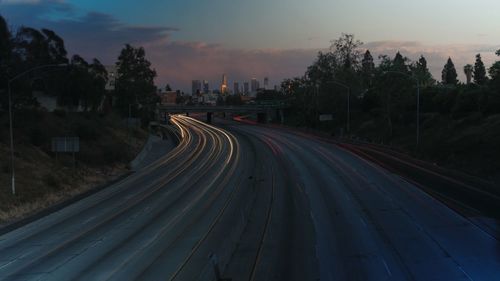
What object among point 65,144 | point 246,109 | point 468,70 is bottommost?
point 65,144

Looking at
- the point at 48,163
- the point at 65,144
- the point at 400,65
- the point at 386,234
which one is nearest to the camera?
the point at 386,234

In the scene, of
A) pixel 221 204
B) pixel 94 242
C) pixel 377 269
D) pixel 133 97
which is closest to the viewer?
pixel 377 269

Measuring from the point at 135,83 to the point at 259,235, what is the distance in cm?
10209

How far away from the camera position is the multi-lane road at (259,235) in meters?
20.3

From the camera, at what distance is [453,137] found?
217 feet

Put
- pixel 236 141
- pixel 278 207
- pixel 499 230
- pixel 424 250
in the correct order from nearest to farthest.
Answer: pixel 424 250
pixel 499 230
pixel 278 207
pixel 236 141

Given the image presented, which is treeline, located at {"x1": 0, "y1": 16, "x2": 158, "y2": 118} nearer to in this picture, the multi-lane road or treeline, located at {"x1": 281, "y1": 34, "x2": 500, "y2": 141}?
the multi-lane road

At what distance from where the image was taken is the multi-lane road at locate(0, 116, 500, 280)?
66.7 ft

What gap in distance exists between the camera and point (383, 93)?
92.5 m

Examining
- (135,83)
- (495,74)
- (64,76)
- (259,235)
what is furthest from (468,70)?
(259,235)

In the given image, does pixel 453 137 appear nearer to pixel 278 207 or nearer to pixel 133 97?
pixel 278 207

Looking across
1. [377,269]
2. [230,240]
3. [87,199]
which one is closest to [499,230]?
[377,269]

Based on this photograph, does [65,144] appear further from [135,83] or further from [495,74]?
[135,83]

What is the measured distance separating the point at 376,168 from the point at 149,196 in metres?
22.8
